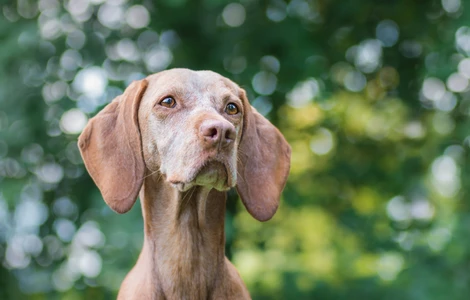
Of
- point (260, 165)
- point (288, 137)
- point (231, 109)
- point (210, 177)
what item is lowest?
point (288, 137)

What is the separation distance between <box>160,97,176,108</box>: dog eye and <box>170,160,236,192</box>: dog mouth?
40 centimetres

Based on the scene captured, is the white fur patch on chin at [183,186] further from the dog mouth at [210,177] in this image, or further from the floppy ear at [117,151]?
the floppy ear at [117,151]

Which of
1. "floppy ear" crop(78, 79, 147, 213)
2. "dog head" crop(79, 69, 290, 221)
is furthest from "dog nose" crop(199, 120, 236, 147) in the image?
"floppy ear" crop(78, 79, 147, 213)

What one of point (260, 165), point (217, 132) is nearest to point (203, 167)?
point (217, 132)

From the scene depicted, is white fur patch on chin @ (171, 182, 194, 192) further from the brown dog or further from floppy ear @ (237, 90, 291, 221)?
floppy ear @ (237, 90, 291, 221)

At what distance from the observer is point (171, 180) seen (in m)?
2.90

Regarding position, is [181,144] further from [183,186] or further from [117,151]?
[117,151]

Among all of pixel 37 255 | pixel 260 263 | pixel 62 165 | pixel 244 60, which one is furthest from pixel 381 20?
pixel 37 255

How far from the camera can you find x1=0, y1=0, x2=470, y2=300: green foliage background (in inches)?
266

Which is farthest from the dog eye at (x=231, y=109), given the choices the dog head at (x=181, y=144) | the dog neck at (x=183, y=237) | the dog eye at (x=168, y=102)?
the dog neck at (x=183, y=237)

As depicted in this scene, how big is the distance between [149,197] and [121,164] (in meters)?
0.20

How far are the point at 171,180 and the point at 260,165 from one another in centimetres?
59

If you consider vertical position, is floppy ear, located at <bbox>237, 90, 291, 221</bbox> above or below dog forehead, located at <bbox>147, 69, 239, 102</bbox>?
below

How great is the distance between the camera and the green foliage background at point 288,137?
6.75m
